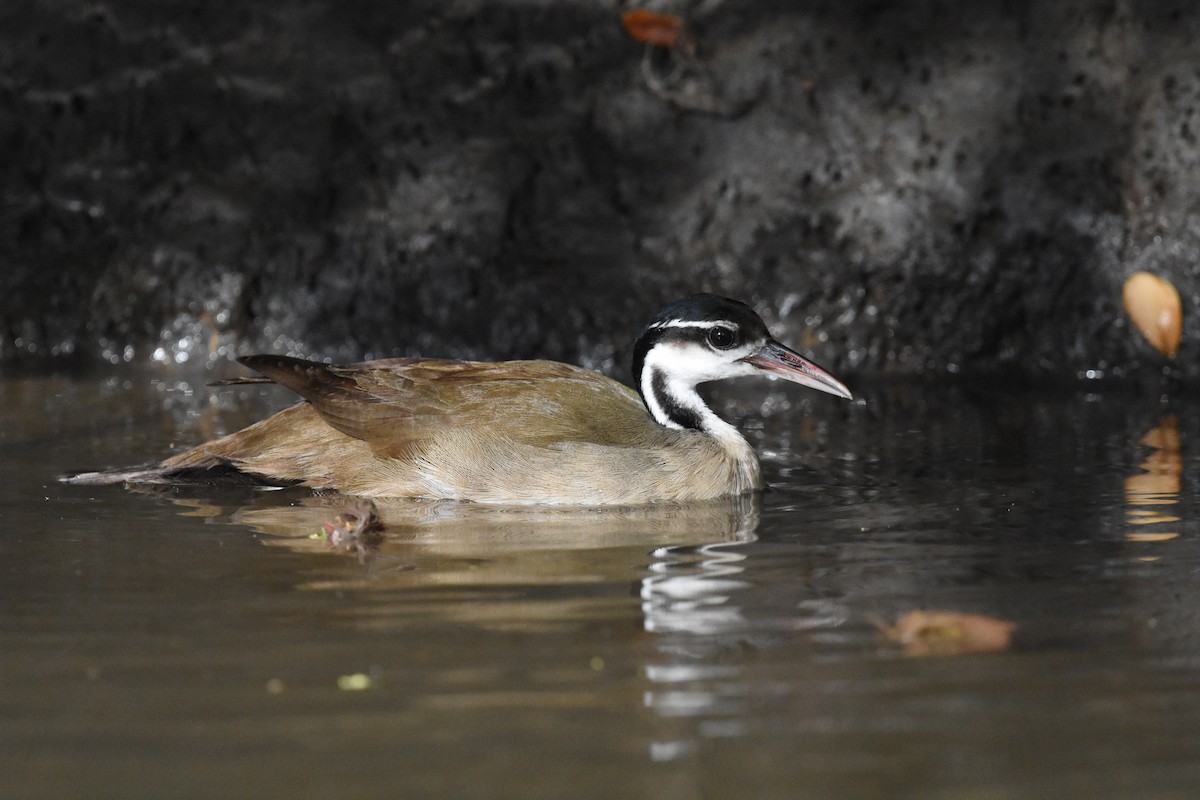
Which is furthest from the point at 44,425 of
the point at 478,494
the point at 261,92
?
A: the point at 261,92

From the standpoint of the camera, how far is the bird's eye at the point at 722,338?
678 cm

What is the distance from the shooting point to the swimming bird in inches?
251

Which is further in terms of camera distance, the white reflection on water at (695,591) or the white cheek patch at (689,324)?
the white cheek patch at (689,324)

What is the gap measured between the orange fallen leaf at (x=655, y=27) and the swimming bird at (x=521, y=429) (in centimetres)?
425

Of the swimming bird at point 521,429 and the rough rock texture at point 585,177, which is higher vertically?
the rough rock texture at point 585,177

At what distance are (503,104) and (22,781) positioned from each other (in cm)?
800

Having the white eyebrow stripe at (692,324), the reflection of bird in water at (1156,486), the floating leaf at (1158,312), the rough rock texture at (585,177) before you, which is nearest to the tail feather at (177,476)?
the white eyebrow stripe at (692,324)

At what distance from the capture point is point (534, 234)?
35.0 ft

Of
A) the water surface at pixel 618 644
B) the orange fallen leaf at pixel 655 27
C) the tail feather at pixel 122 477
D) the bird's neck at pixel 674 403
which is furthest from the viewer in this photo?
the orange fallen leaf at pixel 655 27

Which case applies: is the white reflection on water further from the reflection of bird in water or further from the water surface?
the reflection of bird in water

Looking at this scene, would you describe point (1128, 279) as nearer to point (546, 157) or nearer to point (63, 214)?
point (546, 157)

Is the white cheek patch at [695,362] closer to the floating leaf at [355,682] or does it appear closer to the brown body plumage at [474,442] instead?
the brown body plumage at [474,442]

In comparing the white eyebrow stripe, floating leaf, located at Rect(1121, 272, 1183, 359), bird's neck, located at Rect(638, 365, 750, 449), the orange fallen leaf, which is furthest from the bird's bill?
the orange fallen leaf

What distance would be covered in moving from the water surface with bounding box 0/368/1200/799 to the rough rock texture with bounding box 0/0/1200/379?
137 inches
